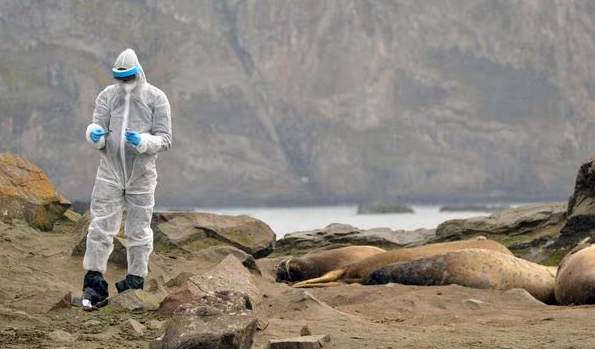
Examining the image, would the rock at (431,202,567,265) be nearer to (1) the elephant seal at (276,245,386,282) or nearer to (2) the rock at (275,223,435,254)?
(2) the rock at (275,223,435,254)

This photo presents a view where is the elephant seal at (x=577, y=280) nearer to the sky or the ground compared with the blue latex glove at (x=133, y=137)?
nearer to the ground

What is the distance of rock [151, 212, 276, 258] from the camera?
16438mm

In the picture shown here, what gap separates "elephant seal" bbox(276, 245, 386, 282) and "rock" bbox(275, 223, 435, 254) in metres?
3.70

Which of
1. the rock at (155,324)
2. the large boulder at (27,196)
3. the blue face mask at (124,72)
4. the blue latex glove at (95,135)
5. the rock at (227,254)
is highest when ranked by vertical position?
the blue face mask at (124,72)

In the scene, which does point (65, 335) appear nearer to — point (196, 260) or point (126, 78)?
point (126, 78)

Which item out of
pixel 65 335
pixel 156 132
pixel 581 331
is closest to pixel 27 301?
pixel 65 335

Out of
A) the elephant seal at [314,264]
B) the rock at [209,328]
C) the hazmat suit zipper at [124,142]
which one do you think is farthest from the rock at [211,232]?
the rock at [209,328]

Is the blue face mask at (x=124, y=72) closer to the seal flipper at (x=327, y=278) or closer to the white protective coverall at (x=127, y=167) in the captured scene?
the white protective coverall at (x=127, y=167)

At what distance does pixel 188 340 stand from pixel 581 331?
3.25 metres

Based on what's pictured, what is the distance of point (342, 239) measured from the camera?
66.5ft

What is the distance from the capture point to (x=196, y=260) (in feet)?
46.5

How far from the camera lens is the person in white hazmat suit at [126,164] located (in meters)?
9.98

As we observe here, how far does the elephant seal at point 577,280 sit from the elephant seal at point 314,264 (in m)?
3.91

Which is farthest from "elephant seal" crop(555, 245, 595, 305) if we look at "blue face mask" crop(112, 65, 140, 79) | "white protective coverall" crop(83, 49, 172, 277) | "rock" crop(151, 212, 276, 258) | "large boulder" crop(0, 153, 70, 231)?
"large boulder" crop(0, 153, 70, 231)
